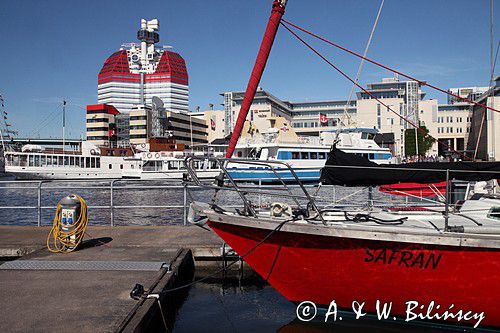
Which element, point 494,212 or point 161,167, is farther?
point 161,167

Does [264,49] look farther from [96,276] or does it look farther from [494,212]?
[96,276]

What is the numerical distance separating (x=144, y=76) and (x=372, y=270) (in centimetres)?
17062

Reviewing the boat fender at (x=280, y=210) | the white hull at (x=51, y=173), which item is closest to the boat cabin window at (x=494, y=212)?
the boat fender at (x=280, y=210)

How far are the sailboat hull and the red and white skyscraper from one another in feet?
527

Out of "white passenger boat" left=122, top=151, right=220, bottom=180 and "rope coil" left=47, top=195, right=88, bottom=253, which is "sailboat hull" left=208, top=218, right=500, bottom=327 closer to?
"rope coil" left=47, top=195, right=88, bottom=253

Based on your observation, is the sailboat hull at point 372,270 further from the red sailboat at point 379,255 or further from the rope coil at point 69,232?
the rope coil at point 69,232

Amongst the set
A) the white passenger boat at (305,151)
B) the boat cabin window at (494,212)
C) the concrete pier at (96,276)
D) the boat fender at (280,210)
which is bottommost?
the concrete pier at (96,276)

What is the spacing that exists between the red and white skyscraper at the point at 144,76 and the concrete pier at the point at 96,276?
512ft

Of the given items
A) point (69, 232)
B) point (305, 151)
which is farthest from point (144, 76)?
point (69, 232)

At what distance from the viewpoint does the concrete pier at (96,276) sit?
5.21 metres

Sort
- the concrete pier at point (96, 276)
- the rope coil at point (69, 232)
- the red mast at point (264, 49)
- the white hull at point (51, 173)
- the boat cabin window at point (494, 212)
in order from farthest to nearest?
the white hull at point (51, 173) < the rope coil at point (69, 232) < the red mast at point (264, 49) < the boat cabin window at point (494, 212) < the concrete pier at point (96, 276)

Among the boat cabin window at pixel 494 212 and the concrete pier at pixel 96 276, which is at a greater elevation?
the boat cabin window at pixel 494 212

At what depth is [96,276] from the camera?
706cm

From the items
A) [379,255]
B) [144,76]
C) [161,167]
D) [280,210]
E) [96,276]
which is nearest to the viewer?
[379,255]
